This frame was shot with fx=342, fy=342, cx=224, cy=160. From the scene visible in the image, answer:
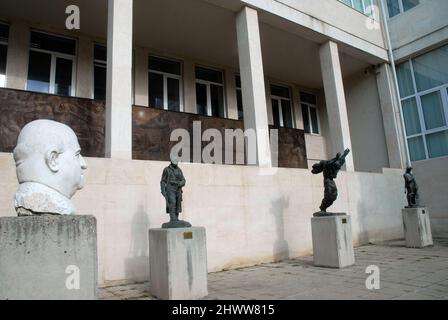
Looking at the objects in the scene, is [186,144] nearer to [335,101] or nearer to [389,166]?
[335,101]

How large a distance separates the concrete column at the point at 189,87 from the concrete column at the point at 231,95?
146 cm

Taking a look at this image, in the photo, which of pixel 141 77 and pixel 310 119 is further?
pixel 310 119

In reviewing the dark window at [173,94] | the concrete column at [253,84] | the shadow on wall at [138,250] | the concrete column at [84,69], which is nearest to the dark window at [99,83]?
the concrete column at [84,69]

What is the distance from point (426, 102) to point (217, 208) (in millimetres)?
10450

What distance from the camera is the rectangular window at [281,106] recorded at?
15003mm

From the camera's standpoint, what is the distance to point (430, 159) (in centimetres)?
1288

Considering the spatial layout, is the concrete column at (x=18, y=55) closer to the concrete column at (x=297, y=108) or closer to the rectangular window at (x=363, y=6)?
the concrete column at (x=297, y=108)

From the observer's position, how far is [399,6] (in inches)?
563

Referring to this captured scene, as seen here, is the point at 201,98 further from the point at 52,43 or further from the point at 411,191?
the point at 411,191

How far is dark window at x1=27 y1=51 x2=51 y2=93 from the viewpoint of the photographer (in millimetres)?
Answer: 9880

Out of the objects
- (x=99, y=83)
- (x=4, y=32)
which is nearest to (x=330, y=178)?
(x=99, y=83)

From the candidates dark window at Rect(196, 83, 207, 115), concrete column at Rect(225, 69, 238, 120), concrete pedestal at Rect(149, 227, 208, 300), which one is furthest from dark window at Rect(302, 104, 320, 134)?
concrete pedestal at Rect(149, 227, 208, 300)

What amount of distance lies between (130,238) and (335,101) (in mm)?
8492
